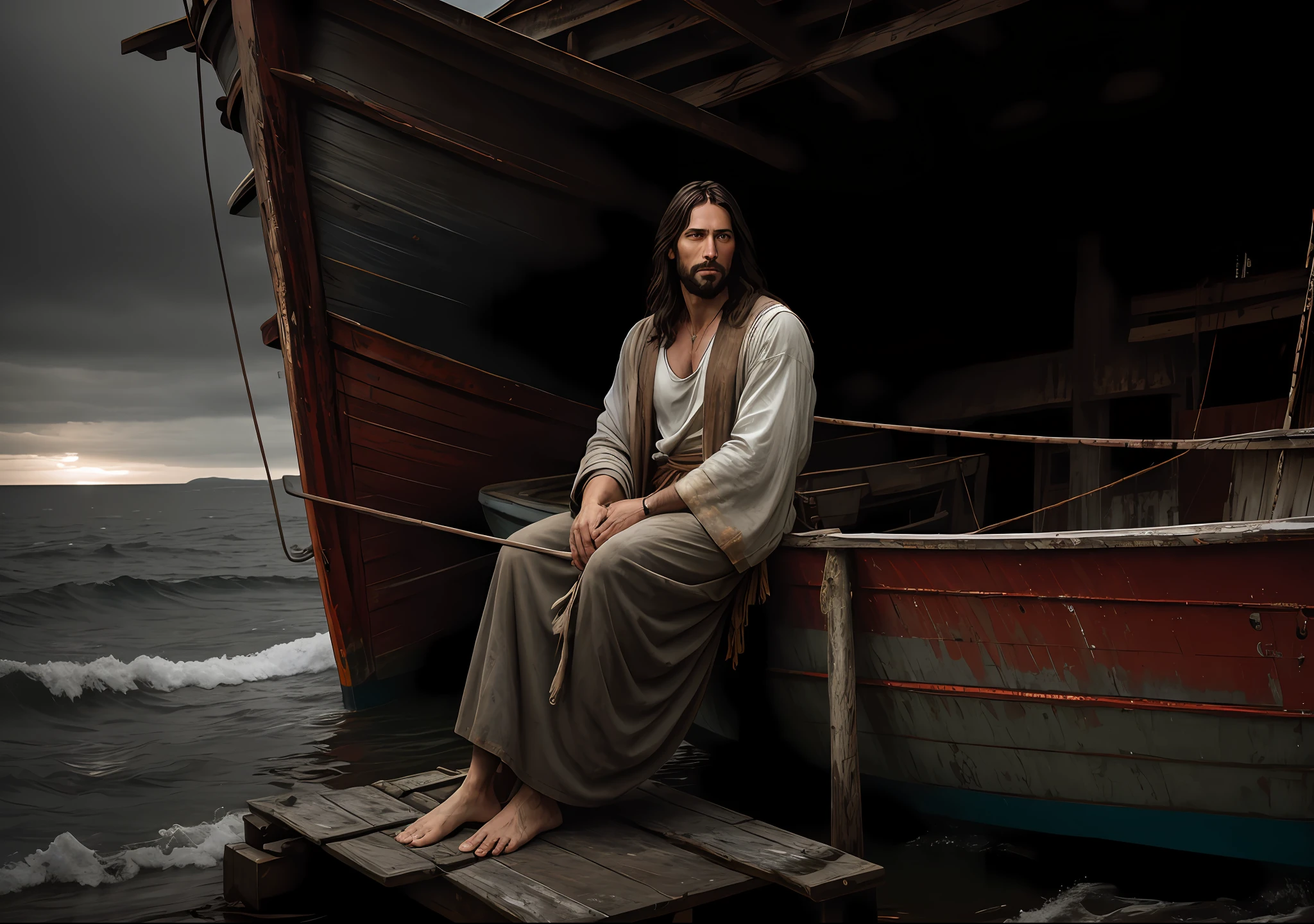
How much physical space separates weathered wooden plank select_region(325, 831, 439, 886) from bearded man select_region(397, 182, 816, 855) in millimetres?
63

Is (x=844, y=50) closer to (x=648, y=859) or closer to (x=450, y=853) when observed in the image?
(x=648, y=859)

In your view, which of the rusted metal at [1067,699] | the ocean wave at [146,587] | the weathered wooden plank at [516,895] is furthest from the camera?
the ocean wave at [146,587]

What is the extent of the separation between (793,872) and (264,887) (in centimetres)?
150

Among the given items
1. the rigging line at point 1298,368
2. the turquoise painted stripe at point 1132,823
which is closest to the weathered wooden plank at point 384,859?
the turquoise painted stripe at point 1132,823

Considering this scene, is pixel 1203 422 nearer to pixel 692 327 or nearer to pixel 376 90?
pixel 692 327

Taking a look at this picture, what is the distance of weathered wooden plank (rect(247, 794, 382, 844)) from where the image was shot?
2662mm

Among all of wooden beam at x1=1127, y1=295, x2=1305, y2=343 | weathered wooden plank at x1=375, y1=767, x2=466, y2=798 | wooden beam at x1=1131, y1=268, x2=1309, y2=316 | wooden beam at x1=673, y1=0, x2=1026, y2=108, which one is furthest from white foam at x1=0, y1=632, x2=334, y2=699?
wooden beam at x1=1131, y1=268, x2=1309, y2=316

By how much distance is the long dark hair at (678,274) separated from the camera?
3.00m

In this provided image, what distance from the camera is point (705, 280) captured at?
2.99m

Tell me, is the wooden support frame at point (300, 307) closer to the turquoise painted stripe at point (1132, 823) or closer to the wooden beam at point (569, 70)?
the wooden beam at point (569, 70)

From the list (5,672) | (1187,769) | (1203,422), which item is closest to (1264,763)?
(1187,769)

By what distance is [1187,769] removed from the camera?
2654 millimetres

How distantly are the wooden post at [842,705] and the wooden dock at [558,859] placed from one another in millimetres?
252

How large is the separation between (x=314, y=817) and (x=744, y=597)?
1408 mm
